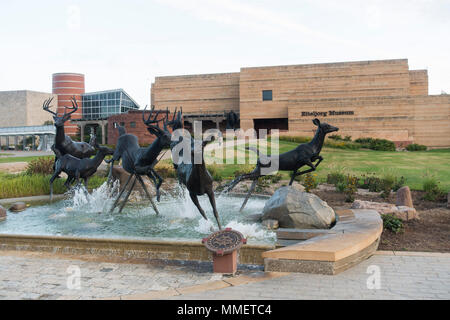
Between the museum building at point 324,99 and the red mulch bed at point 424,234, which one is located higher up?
the museum building at point 324,99

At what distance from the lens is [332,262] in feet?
18.5

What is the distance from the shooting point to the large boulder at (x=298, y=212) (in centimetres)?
822

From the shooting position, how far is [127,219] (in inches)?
394

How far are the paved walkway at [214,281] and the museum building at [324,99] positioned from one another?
38.4 metres

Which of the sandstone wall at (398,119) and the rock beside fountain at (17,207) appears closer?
the rock beside fountain at (17,207)

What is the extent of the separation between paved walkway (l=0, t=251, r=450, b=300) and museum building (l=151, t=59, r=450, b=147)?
126ft

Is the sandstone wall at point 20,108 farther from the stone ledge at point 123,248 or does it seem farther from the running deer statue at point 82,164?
the stone ledge at point 123,248

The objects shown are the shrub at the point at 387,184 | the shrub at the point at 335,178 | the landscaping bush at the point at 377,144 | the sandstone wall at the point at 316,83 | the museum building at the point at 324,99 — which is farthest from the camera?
the sandstone wall at the point at 316,83

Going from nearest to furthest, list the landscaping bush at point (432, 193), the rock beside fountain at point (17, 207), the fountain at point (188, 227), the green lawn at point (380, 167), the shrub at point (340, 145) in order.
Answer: the fountain at point (188, 227), the rock beside fountain at point (17, 207), the landscaping bush at point (432, 193), the green lawn at point (380, 167), the shrub at point (340, 145)

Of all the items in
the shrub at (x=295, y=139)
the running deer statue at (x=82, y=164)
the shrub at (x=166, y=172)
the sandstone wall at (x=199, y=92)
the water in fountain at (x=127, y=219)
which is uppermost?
the sandstone wall at (x=199, y=92)

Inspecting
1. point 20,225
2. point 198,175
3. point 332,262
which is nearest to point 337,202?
point 198,175

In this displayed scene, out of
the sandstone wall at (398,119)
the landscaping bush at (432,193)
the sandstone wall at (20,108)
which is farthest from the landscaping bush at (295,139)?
the sandstone wall at (20,108)

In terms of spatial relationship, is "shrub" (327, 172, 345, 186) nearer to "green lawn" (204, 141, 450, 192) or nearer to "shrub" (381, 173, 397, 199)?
"green lawn" (204, 141, 450, 192)

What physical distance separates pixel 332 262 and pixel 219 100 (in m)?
50.1
